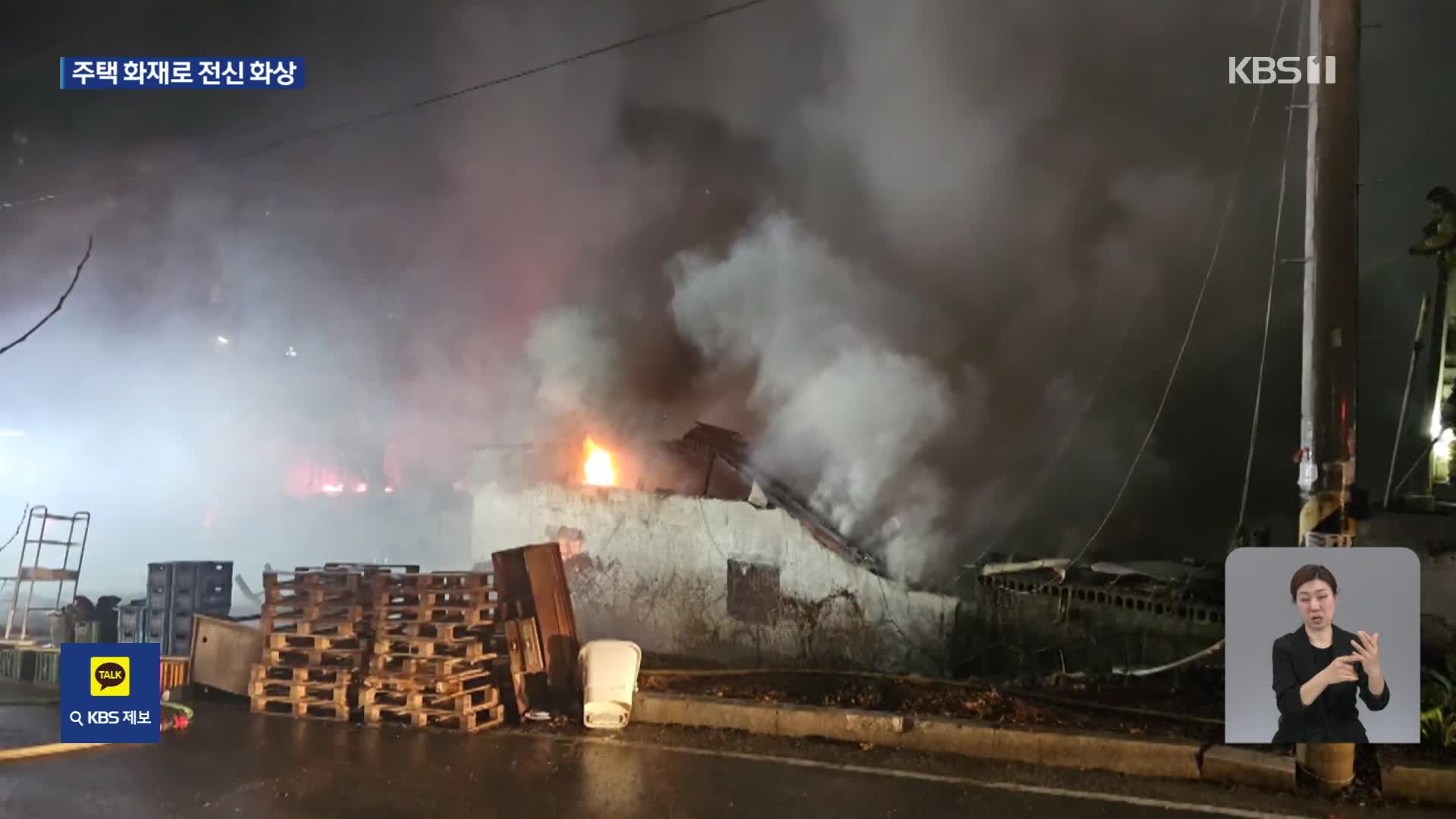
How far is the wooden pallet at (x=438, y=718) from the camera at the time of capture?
296 inches

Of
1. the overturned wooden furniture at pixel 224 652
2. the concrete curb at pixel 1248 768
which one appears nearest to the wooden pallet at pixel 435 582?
the overturned wooden furniture at pixel 224 652

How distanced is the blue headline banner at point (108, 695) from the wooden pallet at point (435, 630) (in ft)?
5.97

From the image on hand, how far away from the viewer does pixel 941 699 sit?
743 cm

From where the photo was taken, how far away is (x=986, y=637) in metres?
9.63

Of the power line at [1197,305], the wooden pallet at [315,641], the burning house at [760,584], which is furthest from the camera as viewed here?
the power line at [1197,305]

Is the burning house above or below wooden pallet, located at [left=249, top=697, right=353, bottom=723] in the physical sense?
above

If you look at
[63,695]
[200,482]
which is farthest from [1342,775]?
[200,482]

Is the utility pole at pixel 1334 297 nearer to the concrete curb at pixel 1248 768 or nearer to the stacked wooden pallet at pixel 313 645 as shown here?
the concrete curb at pixel 1248 768

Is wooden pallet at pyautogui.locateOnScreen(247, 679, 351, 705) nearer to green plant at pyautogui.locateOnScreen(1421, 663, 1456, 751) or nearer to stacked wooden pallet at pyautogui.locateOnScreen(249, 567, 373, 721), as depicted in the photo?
stacked wooden pallet at pyautogui.locateOnScreen(249, 567, 373, 721)

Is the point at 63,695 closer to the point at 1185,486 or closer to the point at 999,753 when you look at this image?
the point at 999,753

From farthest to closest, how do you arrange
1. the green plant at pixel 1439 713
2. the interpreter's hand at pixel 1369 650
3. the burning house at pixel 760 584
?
the burning house at pixel 760 584 < the green plant at pixel 1439 713 < the interpreter's hand at pixel 1369 650

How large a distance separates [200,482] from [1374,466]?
30108mm

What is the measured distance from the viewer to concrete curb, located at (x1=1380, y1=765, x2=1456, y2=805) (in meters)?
5.54

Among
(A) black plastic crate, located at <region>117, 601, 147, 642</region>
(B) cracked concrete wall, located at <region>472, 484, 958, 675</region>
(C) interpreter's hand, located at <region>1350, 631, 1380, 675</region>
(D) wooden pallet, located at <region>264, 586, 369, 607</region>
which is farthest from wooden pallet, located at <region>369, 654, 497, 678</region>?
(C) interpreter's hand, located at <region>1350, 631, 1380, 675</region>
